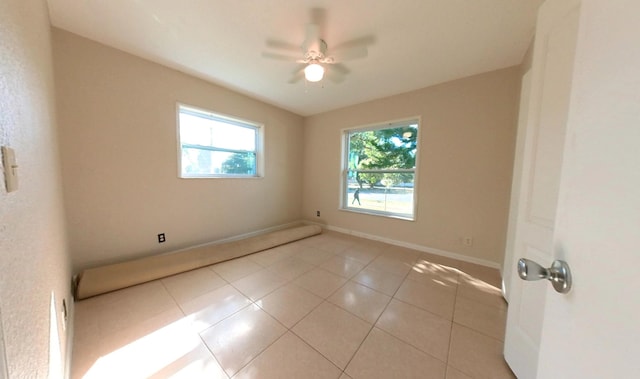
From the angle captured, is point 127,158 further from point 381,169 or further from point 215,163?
point 381,169

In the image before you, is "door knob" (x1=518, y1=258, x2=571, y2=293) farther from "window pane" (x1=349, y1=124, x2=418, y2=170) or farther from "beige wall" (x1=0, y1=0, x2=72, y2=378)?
"window pane" (x1=349, y1=124, x2=418, y2=170)

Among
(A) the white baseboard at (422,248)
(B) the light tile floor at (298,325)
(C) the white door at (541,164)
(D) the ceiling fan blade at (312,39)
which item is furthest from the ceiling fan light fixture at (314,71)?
(A) the white baseboard at (422,248)

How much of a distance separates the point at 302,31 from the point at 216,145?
6.56 feet

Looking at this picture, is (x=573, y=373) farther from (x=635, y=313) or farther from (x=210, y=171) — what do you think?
(x=210, y=171)

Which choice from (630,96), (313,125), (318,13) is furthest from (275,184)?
(630,96)

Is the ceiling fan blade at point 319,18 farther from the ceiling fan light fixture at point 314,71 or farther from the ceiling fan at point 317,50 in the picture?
the ceiling fan light fixture at point 314,71

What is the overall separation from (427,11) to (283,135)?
9.27 ft

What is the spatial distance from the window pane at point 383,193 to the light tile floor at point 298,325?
1.11 metres

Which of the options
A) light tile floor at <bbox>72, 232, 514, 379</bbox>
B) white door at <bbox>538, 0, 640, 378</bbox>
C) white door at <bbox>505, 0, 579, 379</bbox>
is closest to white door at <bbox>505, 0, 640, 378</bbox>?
white door at <bbox>538, 0, 640, 378</bbox>

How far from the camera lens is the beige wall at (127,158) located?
6.36 ft

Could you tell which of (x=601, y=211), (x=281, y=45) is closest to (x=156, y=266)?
(x=281, y=45)

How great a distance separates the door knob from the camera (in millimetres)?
468

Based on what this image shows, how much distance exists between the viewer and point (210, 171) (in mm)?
2994

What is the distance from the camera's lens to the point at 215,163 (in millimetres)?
3041
